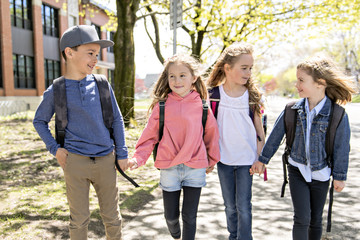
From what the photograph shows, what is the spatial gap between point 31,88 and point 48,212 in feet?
72.2

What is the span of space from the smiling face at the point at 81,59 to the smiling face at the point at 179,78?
689mm

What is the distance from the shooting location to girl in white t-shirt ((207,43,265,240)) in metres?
2.82

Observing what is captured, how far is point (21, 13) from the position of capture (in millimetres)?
21906

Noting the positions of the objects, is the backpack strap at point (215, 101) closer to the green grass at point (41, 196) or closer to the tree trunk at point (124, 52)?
the green grass at point (41, 196)

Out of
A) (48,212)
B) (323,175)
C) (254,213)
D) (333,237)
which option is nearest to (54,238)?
(48,212)

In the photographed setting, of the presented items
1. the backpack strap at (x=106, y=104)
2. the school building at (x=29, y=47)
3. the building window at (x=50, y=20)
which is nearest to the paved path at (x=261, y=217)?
the backpack strap at (x=106, y=104)

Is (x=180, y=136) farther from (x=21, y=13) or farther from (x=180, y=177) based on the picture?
(x=21, y=13)

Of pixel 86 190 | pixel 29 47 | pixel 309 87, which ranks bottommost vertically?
pixel 86 190

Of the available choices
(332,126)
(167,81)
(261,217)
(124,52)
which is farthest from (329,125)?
(124,52)

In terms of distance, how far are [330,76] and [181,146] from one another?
4.53ft

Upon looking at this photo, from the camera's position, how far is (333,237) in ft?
10.1

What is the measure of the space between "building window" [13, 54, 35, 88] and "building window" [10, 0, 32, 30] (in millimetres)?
2266

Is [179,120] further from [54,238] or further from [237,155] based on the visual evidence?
[54,238]

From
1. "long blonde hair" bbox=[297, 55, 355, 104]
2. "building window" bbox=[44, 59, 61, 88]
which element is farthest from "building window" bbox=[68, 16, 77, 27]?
"long blonde hair" bbox=[297, 55, 355, 104]
